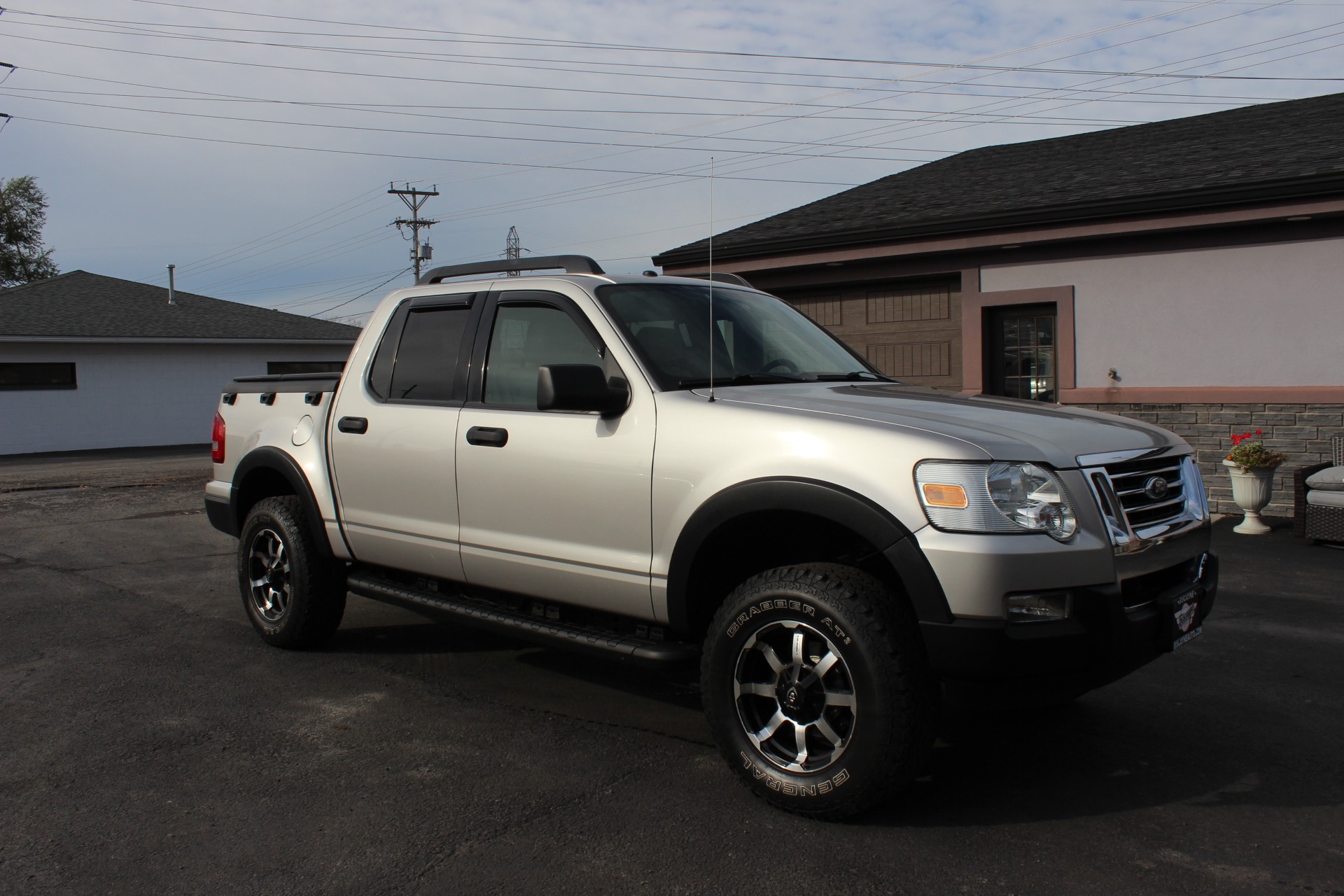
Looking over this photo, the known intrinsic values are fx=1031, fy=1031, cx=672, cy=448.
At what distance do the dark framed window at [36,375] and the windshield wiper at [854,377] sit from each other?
26.0 metres

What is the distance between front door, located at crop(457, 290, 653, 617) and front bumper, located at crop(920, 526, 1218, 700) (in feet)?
4.15

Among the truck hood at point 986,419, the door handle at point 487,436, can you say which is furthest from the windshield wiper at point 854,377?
the door handle at point 487,436

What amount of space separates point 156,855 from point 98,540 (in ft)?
25.8

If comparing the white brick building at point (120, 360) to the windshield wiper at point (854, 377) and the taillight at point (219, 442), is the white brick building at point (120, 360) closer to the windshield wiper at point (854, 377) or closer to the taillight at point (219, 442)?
the taillight at point (219, 442)

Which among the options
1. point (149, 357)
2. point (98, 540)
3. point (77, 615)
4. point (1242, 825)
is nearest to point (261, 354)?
point (149, 357)

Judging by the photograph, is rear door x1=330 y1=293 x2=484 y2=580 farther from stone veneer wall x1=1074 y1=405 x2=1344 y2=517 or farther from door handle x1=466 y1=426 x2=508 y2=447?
stone veneer wall x1=1074 y1=405 x2=1344 y2=517

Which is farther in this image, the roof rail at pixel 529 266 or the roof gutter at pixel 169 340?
the roof gutter at pixel 169 340

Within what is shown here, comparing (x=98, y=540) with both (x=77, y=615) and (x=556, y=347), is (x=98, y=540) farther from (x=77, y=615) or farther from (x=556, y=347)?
(x=556, y=347)

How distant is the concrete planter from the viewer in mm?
9477

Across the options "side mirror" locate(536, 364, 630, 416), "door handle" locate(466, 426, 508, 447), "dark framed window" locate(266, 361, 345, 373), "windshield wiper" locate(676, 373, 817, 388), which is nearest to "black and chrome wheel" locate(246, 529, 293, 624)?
"door handle" locate(466, 426, 508, 447)

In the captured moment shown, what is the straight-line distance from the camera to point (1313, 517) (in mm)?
8609

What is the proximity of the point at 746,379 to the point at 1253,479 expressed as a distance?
7.16 m

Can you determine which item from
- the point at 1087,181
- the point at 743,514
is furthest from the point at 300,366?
the point at 743,514

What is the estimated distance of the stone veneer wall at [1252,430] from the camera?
1005cm
